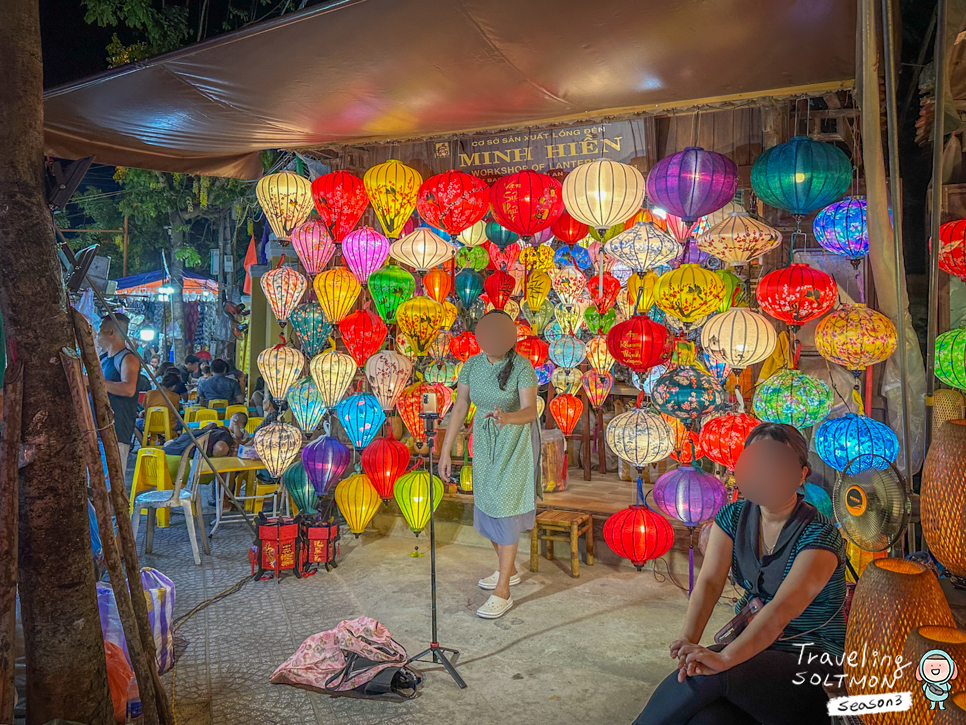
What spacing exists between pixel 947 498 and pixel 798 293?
270 centimetres

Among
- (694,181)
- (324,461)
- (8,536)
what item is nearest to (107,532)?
(8,536)

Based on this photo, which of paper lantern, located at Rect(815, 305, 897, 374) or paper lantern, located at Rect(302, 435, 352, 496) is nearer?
paper lantern, located at Rect(815, 305, 897, 374)

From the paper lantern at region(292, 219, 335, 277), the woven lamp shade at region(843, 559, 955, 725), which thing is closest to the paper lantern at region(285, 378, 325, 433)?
the paper lantern at region(292, 219, 335, 277)

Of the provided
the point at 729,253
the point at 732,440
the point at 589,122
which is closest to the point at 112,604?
the point at 732,440

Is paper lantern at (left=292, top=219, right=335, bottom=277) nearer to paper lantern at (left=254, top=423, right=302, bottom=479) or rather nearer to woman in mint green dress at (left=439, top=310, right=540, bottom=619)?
paper lantern at (left=254, top=423, right=302, bottom=479)

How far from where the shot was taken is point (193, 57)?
4.04 m

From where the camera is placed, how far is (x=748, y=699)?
6.22ft

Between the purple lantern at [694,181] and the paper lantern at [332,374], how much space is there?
2.53m

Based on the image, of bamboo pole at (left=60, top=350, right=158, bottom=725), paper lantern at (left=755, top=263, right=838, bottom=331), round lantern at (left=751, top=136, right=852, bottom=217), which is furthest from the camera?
paper lantern at (left=755, top=263, right=838, bottom=331)

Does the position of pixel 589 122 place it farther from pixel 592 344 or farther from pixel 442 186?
pixel 592 344

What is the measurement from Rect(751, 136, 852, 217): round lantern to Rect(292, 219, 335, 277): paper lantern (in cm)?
314

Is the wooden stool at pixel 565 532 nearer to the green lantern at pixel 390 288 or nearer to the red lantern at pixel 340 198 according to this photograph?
the green lantern at pixel 390 288

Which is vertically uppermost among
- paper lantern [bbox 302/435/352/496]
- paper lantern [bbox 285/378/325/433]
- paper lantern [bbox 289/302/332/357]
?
paper lantern [bbox 289/302/332/357]

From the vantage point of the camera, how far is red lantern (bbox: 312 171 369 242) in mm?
4727
